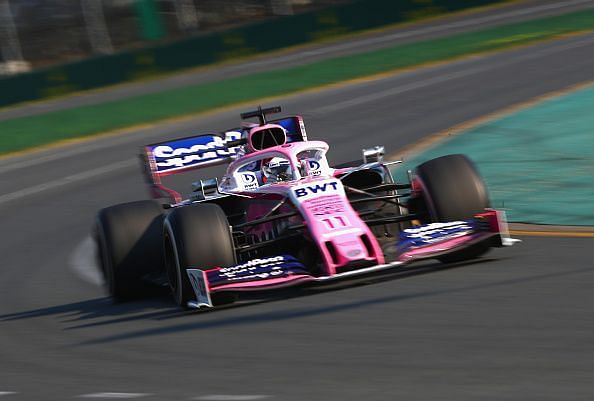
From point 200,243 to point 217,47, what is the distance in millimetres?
20351

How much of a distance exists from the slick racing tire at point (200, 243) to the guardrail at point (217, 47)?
1890 cm

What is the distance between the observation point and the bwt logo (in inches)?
345

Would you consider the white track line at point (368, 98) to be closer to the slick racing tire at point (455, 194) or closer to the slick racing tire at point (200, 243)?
the slick racing tire at point (200, 243)

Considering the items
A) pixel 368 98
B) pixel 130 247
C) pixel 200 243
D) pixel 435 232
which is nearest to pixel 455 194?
pixel 435 232

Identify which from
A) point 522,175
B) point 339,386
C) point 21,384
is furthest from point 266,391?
point 522,175

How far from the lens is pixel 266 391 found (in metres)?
5.88

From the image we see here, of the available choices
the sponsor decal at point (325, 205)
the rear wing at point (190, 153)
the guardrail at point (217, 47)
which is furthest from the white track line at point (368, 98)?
the sponsor decal at point (325, 205)

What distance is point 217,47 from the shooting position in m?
28.2

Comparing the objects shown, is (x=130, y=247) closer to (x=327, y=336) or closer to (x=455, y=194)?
(x=455, y=194)

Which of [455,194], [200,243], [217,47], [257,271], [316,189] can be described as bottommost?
[257,271]

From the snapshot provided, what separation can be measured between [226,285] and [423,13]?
22796 millimetres

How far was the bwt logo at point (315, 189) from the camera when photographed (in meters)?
8.77

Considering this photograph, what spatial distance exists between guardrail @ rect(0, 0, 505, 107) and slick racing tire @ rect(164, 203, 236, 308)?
18.9 meters

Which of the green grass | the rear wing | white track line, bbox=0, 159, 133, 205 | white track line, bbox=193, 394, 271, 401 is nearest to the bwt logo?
the rear wing
